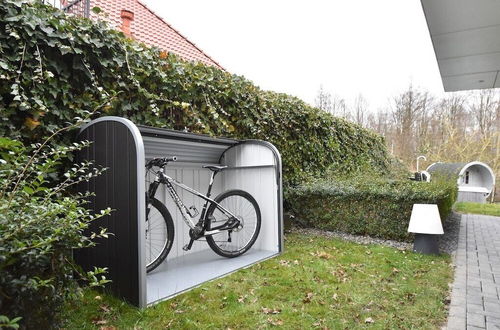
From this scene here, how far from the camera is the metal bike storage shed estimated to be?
7.73 feet

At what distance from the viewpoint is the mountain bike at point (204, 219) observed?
3211 millimetres

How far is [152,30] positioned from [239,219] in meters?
5.12

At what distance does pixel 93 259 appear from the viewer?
8.48 feet

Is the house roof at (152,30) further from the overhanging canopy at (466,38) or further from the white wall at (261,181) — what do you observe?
the overhanging canopy at (466,38)

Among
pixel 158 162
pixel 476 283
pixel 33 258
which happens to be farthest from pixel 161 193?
pixel 476 283

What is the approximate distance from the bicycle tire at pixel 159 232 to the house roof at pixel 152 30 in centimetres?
390

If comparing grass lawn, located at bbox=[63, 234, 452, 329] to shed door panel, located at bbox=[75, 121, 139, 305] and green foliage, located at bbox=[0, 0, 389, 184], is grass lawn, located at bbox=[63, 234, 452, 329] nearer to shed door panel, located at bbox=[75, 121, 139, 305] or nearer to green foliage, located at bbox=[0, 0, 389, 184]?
shed door panel, located at bbox=[75, 121, 139, 305]

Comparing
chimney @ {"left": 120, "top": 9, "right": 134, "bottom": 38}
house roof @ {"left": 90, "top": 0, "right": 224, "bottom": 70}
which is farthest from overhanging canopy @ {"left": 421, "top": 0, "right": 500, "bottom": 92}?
chimney @ {"left": 120, "top": 9, "right": 134, "bottom": 38}

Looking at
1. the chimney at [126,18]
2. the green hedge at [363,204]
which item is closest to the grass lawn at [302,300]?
the green hedge at [363,204]

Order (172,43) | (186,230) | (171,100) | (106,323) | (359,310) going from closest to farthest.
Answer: (106,323)
(359,310)
(171,100)
(186,230)
(172,43)

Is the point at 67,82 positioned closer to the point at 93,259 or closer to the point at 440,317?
the point at 93,259

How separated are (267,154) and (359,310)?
2269 mm

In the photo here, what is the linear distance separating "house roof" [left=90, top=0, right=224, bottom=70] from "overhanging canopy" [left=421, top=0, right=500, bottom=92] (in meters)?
4.17

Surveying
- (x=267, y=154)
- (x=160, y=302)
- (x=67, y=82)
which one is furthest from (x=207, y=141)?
(x=160, y=302)
